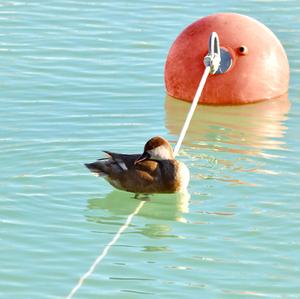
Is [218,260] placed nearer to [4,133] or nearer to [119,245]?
[119,245]

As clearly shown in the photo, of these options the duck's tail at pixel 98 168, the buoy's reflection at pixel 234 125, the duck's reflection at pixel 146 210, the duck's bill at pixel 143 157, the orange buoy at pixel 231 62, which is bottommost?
the duck's reflection at pixel 146 210

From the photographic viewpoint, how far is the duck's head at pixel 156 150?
11358mm

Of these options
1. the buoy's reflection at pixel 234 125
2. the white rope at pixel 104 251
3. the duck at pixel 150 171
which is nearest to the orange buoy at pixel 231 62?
the buoy's reflection at pixel 234 125

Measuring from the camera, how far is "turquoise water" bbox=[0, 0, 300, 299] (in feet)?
32.4

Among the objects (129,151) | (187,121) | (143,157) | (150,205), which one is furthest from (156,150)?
(129,151)

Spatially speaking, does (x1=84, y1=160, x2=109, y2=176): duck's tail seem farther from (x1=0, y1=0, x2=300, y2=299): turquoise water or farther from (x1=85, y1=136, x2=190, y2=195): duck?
(x1=0, y1=0, x2=300, y2=299): turquoise water

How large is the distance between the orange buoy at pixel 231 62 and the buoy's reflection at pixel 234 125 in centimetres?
13

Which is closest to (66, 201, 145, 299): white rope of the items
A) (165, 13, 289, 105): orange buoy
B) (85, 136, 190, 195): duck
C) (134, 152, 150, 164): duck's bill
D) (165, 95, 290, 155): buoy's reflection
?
(85, 136, 190, 195): duck

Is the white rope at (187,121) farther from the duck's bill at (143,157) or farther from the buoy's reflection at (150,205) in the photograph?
the duck's bill at (143,157)

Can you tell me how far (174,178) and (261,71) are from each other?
127 inches

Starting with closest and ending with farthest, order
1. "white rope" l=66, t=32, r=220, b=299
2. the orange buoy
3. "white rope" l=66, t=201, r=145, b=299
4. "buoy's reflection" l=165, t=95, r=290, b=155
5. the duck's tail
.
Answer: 1. "white rope" l=66, t=201, r=145, b=299
2. "white rope" l=66, t=32, r=220, b=299
3. the duck's tail
4. "buoy's reflection" l=165, t=95, r=290, b=155
5. the orange buoy

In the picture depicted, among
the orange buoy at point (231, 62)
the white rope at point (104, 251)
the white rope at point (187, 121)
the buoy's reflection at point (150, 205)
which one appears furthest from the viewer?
the orange buoy at point (231, 62)

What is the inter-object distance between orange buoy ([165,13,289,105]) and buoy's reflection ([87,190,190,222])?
2808 millimetres

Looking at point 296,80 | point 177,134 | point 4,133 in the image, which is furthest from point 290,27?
point 4,133
